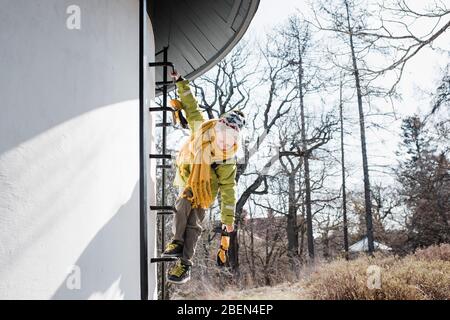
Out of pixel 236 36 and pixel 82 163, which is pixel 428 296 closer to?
pixel 236 36

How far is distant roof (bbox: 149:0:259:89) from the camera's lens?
13.8 ft

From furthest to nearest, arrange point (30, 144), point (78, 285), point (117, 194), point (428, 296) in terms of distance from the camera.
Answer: point (428, 296) → point (117, 194) → point (78, 285) → point (30, 144)

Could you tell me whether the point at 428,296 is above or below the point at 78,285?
below

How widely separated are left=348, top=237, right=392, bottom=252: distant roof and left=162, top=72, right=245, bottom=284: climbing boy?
13.3m

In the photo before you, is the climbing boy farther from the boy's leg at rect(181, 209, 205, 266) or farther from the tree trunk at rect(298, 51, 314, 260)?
the tree trunk at rect(298, 51, 314, 260)

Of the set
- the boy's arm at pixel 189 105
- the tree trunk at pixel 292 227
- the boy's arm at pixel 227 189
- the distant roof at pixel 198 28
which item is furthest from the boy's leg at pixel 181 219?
the tree trunk at pixel 292 227

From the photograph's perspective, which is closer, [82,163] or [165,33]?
[82,163]

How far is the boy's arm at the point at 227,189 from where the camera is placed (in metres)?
3.84

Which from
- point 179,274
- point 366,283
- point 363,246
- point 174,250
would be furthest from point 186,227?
point 363,246

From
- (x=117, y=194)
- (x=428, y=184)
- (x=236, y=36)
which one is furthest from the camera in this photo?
(x=428, y=184)

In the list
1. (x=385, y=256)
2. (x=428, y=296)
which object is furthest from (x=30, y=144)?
(x=385, y=256)

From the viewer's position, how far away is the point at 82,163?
94.2 inches

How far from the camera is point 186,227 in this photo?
3.70 meters
